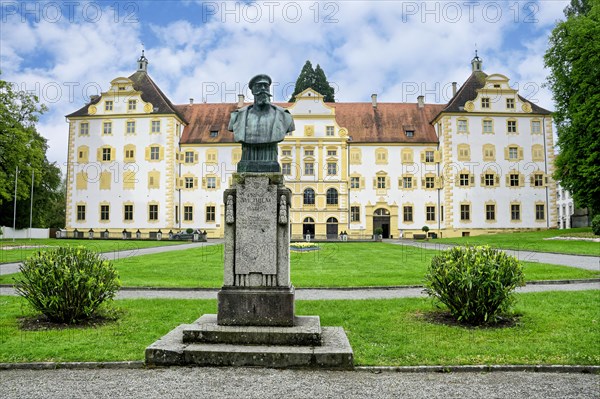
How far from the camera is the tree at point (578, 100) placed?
1240 inches

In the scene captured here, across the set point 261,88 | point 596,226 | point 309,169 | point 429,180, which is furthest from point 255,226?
point 429,180

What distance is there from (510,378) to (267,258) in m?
3.54

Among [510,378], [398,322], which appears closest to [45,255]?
[398,322]

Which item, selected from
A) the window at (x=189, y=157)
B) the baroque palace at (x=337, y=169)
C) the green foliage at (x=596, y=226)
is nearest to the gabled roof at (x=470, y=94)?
the baroque palace at (x=337, y=169)

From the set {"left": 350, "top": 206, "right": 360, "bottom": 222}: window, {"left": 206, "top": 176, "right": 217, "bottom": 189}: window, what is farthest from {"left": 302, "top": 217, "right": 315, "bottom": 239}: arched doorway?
{"left": 206, "top": 176, "right": 217, "bottom": 189}: window

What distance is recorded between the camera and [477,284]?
7.90 m

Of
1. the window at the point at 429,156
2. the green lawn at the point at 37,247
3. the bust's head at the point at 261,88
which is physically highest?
the window at the point at 429,156

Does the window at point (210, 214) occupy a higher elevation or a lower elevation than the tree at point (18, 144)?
lower

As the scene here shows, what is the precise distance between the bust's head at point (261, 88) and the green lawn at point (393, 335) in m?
3.88

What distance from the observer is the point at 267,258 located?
7348 millimetres

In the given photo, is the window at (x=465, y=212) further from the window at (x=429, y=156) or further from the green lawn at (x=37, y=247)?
the green lawn at (x=37, y=247)

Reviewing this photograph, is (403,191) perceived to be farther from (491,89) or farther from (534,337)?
(534,337)

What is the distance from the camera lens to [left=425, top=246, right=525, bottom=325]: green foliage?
7906 mm

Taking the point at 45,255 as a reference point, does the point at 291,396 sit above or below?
below
